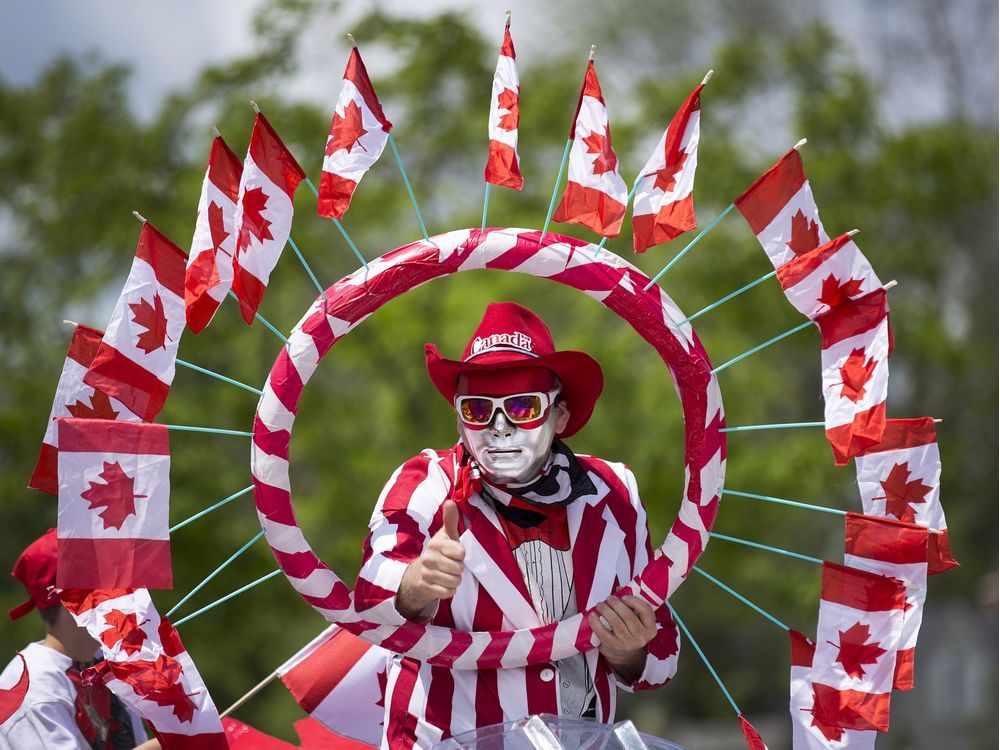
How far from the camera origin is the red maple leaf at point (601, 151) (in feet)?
12.4

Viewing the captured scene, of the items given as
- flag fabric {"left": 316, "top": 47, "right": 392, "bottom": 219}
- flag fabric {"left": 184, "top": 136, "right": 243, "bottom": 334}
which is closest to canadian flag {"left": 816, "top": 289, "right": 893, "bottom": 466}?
flag fabric {"left": 316, "top": 47, "right": 392, "bottom": 219}

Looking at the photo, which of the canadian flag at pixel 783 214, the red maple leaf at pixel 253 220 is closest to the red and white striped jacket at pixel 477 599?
the red maple leaf at pixel 253 220

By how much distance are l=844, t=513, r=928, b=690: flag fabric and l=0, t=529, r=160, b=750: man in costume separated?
207cm

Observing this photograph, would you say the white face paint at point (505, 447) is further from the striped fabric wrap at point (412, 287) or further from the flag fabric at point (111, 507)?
the flag fabric at point (111, 507)

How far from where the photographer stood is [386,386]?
12148 millimetres

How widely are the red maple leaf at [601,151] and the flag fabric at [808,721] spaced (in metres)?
1.38

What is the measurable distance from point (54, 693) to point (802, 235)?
257 cm

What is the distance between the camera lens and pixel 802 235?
3.85 m

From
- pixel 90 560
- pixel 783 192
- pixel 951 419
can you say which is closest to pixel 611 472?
pixel 783 192

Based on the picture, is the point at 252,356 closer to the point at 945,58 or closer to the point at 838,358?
the point at 838,358

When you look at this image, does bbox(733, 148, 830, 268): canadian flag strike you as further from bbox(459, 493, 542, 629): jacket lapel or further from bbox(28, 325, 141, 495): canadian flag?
bbox(28, 325, 141, 495): canadian flag

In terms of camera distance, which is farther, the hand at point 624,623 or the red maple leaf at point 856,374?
the red maple leaf at point 856,374

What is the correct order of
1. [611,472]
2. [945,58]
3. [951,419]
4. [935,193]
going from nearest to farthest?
[611,472] < [935,193] < [951,419] < [945,58]

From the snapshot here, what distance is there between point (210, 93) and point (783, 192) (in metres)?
8.65
